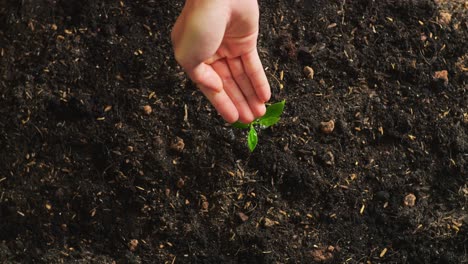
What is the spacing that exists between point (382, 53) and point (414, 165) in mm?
398

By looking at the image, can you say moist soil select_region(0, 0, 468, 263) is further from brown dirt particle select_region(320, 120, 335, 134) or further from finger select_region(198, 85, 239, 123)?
finger select_region(198, 85, 239, 123)

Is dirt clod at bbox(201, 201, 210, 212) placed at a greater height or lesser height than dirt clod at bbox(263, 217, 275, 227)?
greater

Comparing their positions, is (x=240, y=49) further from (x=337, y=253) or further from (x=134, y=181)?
(x=337, y=253)

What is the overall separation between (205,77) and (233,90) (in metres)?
0.22

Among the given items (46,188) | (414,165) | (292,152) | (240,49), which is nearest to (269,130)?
(292,152)

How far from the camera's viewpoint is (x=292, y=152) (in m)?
1.81

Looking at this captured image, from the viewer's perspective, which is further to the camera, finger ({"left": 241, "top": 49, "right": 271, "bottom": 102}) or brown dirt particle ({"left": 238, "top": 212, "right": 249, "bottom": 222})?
brown dirt particle ({"left": 238, "top": 212, "right": 249, "bottom": 222})

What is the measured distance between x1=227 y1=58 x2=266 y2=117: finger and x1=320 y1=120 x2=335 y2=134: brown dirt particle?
302 mm

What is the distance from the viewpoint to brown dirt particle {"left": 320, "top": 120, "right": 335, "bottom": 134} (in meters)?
1.80

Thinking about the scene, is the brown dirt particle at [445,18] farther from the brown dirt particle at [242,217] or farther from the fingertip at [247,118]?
the brown dirt particle at [242,217]

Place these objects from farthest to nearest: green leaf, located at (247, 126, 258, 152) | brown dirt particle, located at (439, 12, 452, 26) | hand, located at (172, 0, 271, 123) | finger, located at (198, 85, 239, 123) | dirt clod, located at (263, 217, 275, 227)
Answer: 1. brown dirt particle, located at (439, 12, 452, 26)
2. dirt clod, located at (263, 217, 275, 227)
3. green leaf, located at (247, 126, 258, 152)
4. finger, located at (198, 85, 239, 123)
5. hand, located at (172, 0, 271, 123)

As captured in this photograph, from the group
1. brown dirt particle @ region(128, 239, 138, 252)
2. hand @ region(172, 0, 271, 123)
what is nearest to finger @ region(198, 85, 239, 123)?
hand @ region(172, 0, 271, 123)

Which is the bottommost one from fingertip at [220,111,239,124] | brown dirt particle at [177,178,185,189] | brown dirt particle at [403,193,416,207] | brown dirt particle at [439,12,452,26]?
brown dirt particle at [403,193,416,207]

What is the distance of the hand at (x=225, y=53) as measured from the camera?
A: 1.29 m
